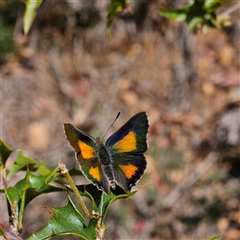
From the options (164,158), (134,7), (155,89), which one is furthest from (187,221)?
(134,7)

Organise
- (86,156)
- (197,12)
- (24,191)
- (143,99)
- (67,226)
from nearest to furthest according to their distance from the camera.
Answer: (67,226)
(24,191)
(86,156)
(197,12)
(143,99)

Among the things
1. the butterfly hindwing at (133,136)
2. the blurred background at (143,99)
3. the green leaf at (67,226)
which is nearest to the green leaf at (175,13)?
the butterfly hindwing at (133,136)

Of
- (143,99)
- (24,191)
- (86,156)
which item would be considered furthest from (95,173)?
(143,99)

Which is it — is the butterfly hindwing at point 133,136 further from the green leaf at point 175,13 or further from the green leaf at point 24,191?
the green leaf at point 175,13

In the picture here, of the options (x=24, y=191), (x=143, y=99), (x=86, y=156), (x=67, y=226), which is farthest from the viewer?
(x=143, y=99)

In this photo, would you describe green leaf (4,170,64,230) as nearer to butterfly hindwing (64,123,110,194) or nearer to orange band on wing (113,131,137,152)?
butterfly hindwing (64,123,110,194)

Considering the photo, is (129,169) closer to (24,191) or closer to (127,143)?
(127,143)

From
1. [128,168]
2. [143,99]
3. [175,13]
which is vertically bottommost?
[143,99]
